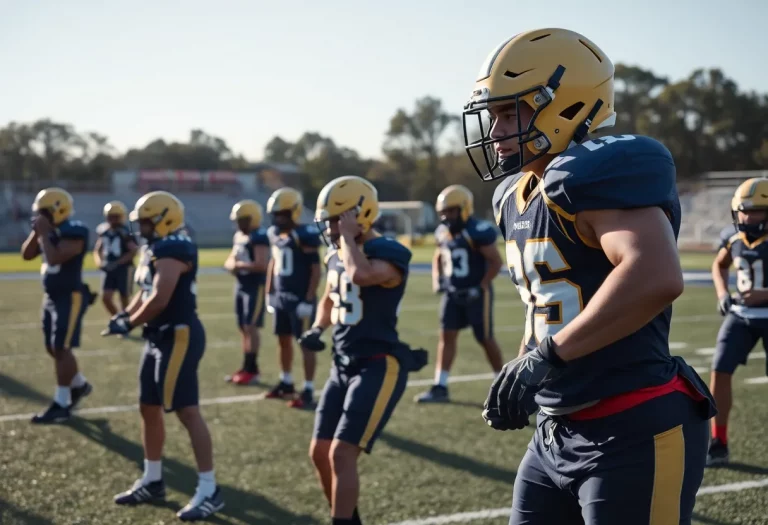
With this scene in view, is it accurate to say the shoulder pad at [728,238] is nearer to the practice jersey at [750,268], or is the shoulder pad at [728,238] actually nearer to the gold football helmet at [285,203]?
the practice jersey at [750,268]

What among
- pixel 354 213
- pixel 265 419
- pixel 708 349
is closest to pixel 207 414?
pixel 265 419

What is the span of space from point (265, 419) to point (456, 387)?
1933 millimetres

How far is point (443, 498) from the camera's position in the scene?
4535 millimetres

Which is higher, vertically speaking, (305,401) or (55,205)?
(55,205)

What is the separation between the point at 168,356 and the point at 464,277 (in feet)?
11.8

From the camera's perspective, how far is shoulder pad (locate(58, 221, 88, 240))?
21.9 feet

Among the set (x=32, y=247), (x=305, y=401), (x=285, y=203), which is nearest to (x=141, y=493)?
(x=305, y=401)

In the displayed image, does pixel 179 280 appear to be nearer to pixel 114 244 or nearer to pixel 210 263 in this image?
pixel 114 244

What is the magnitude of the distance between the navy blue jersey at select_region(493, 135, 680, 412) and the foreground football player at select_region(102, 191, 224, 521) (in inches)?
109

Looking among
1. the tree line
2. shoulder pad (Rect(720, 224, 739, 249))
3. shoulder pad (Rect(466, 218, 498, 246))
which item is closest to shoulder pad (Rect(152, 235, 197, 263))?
shoulder pad (Rect(466, 218, 498, 246))

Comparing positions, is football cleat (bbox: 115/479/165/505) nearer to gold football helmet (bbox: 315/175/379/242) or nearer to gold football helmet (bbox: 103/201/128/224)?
gold football helmet (bbox: 315/175/379/242)

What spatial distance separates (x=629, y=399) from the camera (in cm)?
198

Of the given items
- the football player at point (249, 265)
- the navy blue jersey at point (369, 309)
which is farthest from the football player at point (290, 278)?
the navy blue jersey at point (369, 309)

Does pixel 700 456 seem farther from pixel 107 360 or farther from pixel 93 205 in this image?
pixel 93 205
